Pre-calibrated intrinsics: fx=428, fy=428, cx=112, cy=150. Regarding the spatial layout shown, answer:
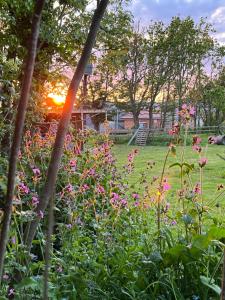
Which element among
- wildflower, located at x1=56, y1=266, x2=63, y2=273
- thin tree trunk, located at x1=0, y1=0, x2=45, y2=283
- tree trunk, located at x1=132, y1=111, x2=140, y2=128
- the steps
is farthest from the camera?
tree trunk, located at x1=132, y1=111, x2=140, y2=128

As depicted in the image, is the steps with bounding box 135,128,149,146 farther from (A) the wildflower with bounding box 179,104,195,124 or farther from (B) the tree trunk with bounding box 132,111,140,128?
(A) the wildflower with bounding box 179,104,195,124

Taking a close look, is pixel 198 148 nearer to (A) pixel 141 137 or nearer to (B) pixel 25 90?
(B) pixel 25 90

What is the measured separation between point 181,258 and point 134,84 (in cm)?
2614

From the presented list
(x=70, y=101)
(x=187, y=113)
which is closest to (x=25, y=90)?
(x=70, y=101)

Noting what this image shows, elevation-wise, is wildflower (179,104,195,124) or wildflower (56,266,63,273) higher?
wildflower (179,104,195,124)

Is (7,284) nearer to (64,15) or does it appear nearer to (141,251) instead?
(141,251)

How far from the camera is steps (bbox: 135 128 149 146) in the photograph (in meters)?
23.6

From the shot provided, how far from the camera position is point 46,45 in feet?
31.2

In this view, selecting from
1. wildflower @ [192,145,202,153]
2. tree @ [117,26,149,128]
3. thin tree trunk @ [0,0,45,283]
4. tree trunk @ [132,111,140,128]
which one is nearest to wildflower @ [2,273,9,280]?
wildflower @ [192,145,202,153]

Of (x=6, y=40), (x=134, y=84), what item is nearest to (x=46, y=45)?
(x=6, y=40)

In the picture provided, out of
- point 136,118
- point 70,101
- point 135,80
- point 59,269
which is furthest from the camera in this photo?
point 136,118

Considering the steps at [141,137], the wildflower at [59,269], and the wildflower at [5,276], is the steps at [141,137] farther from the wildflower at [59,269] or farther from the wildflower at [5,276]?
the wildflower at [5,276]

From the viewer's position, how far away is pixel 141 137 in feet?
79.2

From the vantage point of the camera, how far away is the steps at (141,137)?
23562 mm
